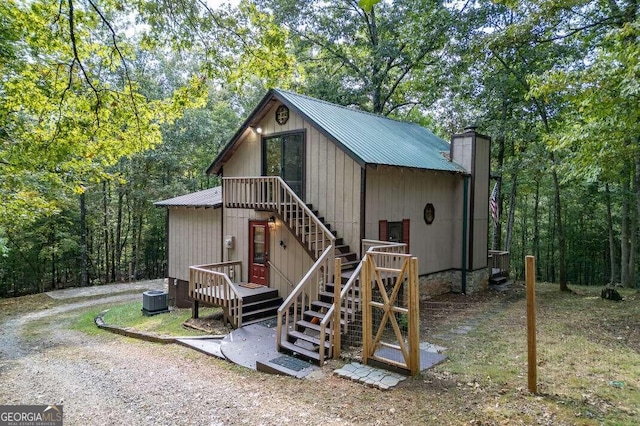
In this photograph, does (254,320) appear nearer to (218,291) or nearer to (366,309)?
(218,291)

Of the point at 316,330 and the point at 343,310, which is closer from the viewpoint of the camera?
the point at 316,330

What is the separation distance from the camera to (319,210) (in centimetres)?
1063

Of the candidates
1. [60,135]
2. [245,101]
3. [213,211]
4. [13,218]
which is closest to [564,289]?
[213,211]

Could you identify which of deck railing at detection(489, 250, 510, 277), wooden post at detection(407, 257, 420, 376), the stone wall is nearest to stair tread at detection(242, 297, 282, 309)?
the stone wall

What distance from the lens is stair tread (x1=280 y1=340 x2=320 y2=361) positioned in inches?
267

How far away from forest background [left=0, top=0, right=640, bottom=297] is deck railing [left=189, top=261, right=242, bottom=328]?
141 inches

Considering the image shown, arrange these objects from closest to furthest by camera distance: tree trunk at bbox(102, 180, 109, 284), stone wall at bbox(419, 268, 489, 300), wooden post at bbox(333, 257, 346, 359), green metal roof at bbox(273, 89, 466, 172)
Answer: wooden post at bbox(333, 257, 346, 359)
green metal roof at bbox(273, 89, 466, 172)
stone wall at bbox(419, 268, 489, 300)
tree trunk at bbox(102, 180, 109, 284)

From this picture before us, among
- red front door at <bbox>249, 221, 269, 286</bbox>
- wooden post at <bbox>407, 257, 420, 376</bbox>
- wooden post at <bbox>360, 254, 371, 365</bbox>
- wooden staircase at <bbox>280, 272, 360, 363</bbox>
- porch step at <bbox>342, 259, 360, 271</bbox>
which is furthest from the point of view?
red front door at <bbox>249, 221, 269, 286</bbox>

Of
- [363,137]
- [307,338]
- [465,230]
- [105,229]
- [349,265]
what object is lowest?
[307,338]

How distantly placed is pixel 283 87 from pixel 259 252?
566 centimetres

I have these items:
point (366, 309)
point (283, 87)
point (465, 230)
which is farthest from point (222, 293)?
point (465, 230)

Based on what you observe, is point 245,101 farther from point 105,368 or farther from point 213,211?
point 105,368

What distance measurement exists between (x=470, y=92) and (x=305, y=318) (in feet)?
41.2

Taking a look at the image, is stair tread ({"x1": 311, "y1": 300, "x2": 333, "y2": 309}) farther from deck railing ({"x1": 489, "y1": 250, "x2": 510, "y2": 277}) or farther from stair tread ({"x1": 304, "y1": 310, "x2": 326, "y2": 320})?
deck railing ({"x1": 489, "y1": 250, "x2": 510, "y2": 277})
